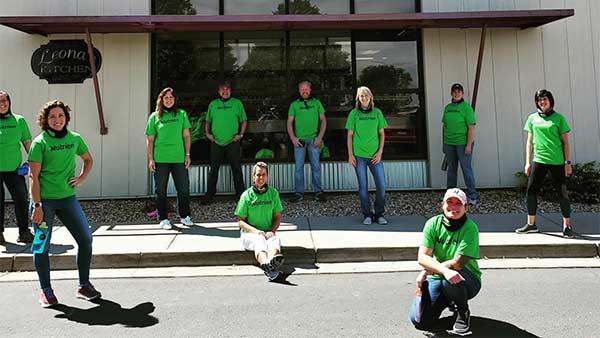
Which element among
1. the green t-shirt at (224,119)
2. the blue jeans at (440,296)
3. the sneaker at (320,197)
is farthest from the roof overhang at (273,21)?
the blue jeans at (440,296)

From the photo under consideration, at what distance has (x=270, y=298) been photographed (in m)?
4.30

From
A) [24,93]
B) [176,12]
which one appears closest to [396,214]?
[176,12]

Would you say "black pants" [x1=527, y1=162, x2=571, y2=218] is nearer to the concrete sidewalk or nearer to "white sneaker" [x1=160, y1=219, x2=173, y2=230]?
the concrete sidewalk

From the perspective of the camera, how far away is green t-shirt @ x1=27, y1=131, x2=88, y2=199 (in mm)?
4086

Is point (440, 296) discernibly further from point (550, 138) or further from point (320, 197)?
point (320, 197)

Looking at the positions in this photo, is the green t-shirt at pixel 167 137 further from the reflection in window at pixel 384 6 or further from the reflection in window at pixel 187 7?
the reflection in window at pixel 384 6

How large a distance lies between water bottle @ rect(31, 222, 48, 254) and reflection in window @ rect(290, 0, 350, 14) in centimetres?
674

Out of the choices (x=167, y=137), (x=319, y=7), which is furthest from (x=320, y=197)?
(x=319, y=7)

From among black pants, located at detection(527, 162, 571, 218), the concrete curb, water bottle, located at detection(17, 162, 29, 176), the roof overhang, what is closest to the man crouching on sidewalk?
the concrete curb

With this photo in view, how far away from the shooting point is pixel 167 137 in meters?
6.46

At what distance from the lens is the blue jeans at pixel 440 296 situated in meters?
3.41

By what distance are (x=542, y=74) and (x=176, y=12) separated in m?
7.40

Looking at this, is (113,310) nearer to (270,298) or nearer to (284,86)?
(270,298)

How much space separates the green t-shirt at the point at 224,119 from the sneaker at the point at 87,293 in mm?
4040
